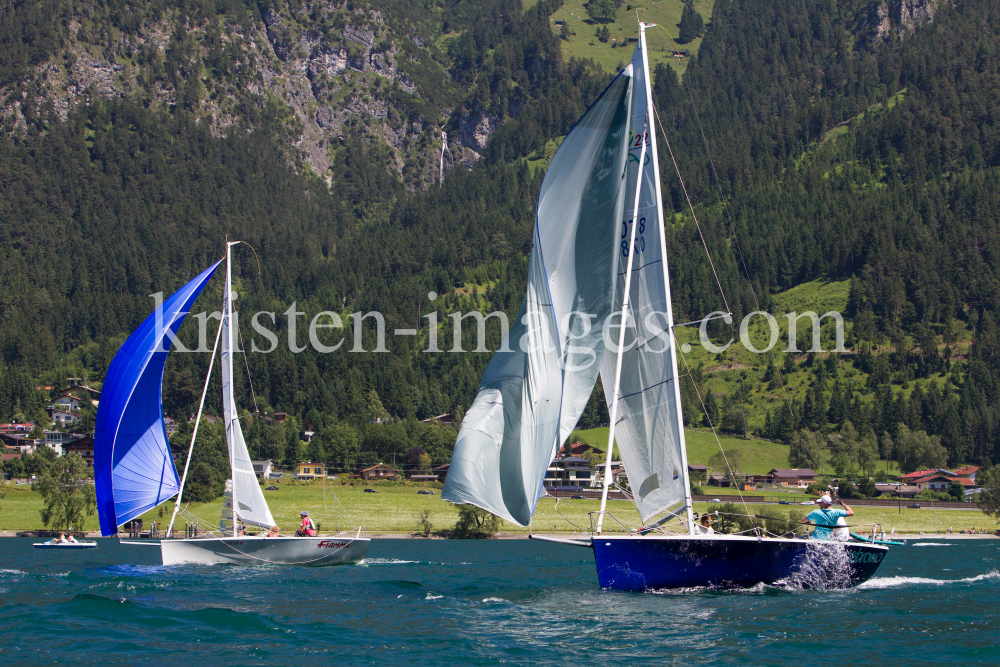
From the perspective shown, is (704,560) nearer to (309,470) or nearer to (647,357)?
(647,357)

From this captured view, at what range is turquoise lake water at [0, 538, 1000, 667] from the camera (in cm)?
2419

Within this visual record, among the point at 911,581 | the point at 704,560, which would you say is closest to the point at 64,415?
the point at 911,581

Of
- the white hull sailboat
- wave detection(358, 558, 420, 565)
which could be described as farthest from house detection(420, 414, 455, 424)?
the white hull sailboat

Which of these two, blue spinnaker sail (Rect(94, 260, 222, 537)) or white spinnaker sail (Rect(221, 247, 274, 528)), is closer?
blue spinnaker sail (Rect(94, 260, 222, 537))

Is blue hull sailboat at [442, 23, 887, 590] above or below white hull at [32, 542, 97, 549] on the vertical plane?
above

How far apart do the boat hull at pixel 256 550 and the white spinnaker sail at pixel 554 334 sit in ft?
60.2

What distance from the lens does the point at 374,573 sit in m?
44.9

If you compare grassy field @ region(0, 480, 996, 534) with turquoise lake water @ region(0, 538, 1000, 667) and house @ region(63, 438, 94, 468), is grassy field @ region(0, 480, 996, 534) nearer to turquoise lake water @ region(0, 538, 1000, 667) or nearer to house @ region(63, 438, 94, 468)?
house @ region(63, 438, 94, 468)

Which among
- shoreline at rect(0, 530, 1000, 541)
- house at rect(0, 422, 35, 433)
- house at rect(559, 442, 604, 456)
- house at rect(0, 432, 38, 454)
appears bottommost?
shoreline at rect(0, 530, 1000, 541)

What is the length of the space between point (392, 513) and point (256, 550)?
184 feet

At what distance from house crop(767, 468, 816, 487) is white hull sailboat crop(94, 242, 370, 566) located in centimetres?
10382

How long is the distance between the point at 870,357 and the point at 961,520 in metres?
84.3

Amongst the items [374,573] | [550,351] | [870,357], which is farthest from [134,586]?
[870,357]

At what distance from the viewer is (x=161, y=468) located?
43.2m
